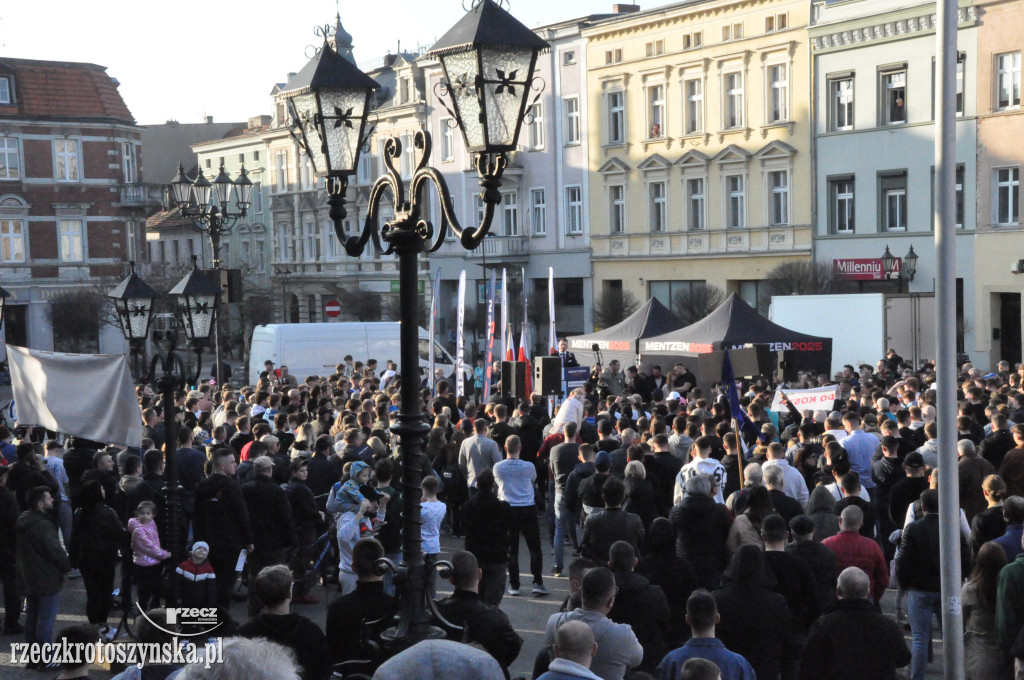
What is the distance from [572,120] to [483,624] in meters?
39.8

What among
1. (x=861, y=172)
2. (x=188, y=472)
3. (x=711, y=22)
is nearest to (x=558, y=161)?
(x=711, y=22)

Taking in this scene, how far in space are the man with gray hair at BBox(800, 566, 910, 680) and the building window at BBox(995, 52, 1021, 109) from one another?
28.7 meters

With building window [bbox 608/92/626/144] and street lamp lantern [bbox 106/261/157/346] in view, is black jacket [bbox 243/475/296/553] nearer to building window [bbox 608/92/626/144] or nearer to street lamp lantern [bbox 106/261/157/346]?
street lamp lantern [bbox 106/261/157/346]

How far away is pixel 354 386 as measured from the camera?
2105cm

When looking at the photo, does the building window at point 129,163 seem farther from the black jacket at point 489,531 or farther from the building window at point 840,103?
the black jacket at point 489,531

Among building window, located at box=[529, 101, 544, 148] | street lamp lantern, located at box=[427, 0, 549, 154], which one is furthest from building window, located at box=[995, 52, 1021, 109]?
street lamp lantern, located at box=[427, 0, 549, 154]

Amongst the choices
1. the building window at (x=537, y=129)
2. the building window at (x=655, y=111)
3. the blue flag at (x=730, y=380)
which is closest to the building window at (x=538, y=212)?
the building window at (x=537, y=129)

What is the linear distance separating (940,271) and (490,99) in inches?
145

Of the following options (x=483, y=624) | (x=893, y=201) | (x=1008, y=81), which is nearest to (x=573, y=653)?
(x=483, y=624)

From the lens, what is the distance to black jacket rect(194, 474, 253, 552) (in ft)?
33.5

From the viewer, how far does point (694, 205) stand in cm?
4059

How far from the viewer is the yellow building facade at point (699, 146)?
37156 millimetres

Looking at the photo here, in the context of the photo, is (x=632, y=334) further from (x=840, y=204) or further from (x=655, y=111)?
(x=655, y=111)

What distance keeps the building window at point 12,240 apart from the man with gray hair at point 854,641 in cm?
4776
